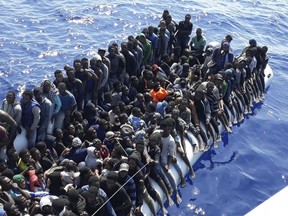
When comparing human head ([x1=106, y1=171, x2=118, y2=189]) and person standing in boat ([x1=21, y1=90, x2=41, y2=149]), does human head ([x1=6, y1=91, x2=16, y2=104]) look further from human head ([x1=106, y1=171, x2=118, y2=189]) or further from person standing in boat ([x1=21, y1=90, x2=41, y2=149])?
human head ([x1=106, y1=171, x2=118, y2=189])

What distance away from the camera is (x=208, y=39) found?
28.0 m

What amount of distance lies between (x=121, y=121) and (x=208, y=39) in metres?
15.8

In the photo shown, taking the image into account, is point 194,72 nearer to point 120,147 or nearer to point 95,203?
point 120,147

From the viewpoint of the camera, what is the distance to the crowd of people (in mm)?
10675

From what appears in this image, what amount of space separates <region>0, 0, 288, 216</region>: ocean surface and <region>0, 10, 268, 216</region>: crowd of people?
875 mm

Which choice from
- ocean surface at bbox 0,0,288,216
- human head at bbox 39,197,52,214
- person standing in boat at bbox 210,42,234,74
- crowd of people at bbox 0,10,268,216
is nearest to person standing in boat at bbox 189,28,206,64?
crowd of people at bbox 0,10,268,216

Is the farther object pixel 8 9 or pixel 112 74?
pixel 8 9

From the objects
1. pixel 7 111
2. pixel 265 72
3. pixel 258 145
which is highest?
pixel 7 111

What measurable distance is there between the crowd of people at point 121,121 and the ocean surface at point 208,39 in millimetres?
875

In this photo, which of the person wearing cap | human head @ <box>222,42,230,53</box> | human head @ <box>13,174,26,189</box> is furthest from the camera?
the person wearing cap

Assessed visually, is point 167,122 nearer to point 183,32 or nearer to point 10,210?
point 10,210

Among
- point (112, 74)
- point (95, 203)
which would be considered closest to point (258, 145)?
point (112, 74)

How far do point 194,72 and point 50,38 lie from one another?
10.1m

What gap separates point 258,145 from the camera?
17422mm
